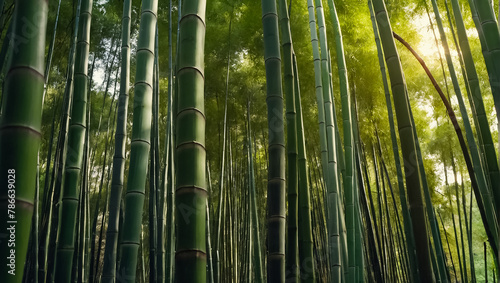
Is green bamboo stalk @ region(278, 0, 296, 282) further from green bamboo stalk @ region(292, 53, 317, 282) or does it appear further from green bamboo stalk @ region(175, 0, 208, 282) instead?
green bamboo stalk @ region(175, 0, 208, 282)

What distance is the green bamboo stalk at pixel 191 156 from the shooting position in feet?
2.73

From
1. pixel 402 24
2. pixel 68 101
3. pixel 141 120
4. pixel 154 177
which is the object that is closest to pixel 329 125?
pixel 141 120

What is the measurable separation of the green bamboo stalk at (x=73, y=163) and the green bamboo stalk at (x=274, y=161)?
778mm

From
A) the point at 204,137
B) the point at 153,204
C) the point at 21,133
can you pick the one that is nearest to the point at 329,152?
the point at 204,137

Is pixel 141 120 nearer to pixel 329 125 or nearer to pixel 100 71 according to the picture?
pixel 329 125

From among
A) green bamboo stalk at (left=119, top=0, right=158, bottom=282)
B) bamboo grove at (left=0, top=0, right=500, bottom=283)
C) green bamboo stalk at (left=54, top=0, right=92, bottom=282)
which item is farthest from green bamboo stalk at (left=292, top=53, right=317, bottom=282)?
green bamboo stalk at (left=54, top=0, right=92, bottom=282)

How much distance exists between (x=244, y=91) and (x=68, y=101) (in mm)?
3315

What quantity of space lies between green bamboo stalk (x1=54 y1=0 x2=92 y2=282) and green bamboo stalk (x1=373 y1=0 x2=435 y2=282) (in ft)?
3.99

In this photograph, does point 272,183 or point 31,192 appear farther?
point 272,183

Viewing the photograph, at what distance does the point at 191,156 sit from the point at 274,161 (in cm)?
51

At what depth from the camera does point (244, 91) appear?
5398mm

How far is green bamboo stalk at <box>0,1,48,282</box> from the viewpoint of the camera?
0.66 metres

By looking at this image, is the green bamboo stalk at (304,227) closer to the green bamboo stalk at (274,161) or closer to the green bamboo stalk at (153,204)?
the green bamboo stalk at (274,161)

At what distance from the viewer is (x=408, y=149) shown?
120 centimetres
